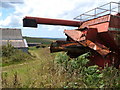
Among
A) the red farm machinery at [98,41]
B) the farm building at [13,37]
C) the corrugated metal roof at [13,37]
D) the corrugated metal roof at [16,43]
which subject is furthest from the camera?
the corrugated metal roof at [13,37]

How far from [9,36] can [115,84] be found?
69.0ft

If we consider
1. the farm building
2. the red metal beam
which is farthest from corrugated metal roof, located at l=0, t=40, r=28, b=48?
the red metal beam

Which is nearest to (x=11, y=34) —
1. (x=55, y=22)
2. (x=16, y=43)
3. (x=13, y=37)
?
(x=13, y=37)

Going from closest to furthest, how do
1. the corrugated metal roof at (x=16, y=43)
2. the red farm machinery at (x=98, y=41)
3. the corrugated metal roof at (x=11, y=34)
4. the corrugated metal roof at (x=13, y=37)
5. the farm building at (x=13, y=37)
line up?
the red farm machinery at (x=98, y=41), the corrugated metal roof at (x=16, y=43), the farm building at (x=13, y=37), the corrugated metal roof at (x=13, y=37), the corrugated metal roof at (x=11, y=34)

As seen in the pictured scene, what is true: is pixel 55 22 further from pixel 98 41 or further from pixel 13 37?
pixel 13 37

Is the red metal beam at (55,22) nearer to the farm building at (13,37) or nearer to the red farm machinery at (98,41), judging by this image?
the red farm machinery at (98,41)

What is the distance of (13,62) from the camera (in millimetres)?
13172

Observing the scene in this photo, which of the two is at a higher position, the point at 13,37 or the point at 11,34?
the point at 11,34

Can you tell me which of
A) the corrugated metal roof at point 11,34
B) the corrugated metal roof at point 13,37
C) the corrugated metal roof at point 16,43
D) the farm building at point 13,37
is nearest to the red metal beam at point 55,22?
the farm building at point 13,37

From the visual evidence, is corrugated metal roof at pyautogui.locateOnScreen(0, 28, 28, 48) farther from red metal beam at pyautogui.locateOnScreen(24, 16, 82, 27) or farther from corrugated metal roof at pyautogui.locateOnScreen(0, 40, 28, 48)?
red metal beam at pyautogui.locateOnScreen(24, 16, 82, 27)

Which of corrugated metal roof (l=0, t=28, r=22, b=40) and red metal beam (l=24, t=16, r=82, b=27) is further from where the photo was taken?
corrugated metal roof (l=0, t=28, r=22, b=40)

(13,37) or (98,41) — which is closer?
(98,41)

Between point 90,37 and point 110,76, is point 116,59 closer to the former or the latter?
point 90,37

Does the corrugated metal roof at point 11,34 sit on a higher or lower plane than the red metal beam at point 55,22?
lower
